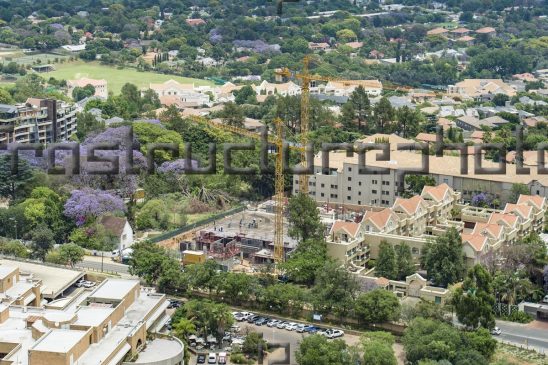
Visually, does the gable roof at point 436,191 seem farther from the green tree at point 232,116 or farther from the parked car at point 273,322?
the green tree at point 232,116

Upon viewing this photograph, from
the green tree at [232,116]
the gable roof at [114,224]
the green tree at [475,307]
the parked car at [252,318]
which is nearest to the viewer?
the green tree at [475,307]

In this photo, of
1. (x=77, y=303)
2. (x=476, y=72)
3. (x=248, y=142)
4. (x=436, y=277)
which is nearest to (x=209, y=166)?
(x=248, y=142)

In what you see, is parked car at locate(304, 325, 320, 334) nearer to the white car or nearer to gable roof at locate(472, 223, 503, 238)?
the white car

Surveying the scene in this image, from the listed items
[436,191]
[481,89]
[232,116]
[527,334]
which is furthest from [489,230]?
[481,89]

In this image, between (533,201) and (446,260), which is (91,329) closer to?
(446,260)

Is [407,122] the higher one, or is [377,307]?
[407,122]

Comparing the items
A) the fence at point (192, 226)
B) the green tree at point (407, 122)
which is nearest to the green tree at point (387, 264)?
the fence at point (192, 226)
